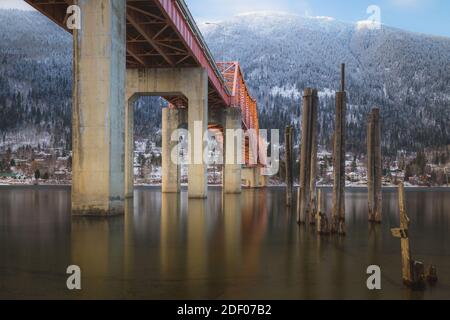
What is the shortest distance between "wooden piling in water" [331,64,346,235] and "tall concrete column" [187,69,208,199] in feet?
83.3

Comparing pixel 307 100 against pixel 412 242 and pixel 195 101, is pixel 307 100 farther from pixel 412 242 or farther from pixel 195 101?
pixel 195 101

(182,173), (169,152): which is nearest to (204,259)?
(169,152)

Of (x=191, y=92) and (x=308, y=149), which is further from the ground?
(x=191, y=92)

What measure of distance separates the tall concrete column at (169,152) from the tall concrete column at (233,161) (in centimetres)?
636

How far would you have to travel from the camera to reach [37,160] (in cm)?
19750

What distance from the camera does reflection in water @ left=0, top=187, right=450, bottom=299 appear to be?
10875mm

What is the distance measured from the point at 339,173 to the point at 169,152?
132 feet

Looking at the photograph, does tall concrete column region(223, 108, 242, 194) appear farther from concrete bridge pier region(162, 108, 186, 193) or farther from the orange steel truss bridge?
the orange steel truss bridge

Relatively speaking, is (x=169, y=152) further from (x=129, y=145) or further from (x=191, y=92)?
(x=191, y=92)

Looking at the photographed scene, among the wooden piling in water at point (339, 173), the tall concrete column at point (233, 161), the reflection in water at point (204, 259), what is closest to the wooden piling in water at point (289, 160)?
the reflection in water at point (204, 259)

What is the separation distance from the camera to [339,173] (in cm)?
2181

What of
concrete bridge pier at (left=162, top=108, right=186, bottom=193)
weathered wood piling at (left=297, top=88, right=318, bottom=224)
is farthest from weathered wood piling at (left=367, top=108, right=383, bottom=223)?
concrete bridge pier at (left=162, top=108, right=186, bottom=193)

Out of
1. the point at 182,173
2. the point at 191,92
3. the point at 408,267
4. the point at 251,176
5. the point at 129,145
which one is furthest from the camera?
the point at 182,173
